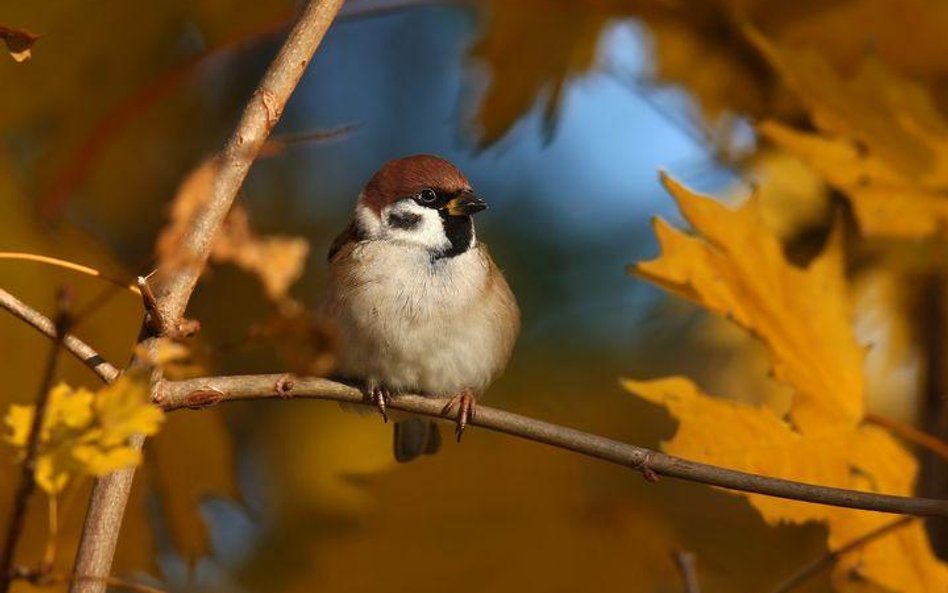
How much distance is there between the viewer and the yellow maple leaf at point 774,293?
1656 mm

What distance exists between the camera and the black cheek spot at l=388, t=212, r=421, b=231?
2.39m

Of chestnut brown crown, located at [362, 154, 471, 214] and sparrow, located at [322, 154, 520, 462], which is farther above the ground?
chestnut brown crown, located at [362, 154, 471, 214]

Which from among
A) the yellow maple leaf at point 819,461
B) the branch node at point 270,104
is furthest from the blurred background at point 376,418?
the yellow maple leaf at point 819,461

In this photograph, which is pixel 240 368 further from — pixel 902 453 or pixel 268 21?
pixel 902 453

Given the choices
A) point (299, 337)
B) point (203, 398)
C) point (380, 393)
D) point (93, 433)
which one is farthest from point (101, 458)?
point (380, 393)

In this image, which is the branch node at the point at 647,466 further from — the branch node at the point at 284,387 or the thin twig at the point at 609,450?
the branch node at the point at 284,387

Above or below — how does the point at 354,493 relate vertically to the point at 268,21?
below

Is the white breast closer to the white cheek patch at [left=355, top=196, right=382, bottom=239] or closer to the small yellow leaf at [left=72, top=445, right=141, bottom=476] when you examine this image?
the white cheek patch at [left=355, top=196, right=382, bottom=239]

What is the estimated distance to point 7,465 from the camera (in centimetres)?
186

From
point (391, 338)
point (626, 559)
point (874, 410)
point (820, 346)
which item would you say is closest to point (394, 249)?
point (391, 338)

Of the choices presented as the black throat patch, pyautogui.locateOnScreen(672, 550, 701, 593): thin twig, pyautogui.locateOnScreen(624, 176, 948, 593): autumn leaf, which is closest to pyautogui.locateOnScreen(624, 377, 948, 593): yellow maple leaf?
pyautogui.locateOnScreen(624, 176, 948, 593): autumn leaf

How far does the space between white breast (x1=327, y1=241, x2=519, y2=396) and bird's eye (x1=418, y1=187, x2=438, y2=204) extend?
0.11 meters

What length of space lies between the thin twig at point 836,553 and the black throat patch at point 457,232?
3.05 feet

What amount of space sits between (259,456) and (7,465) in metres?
1.07
